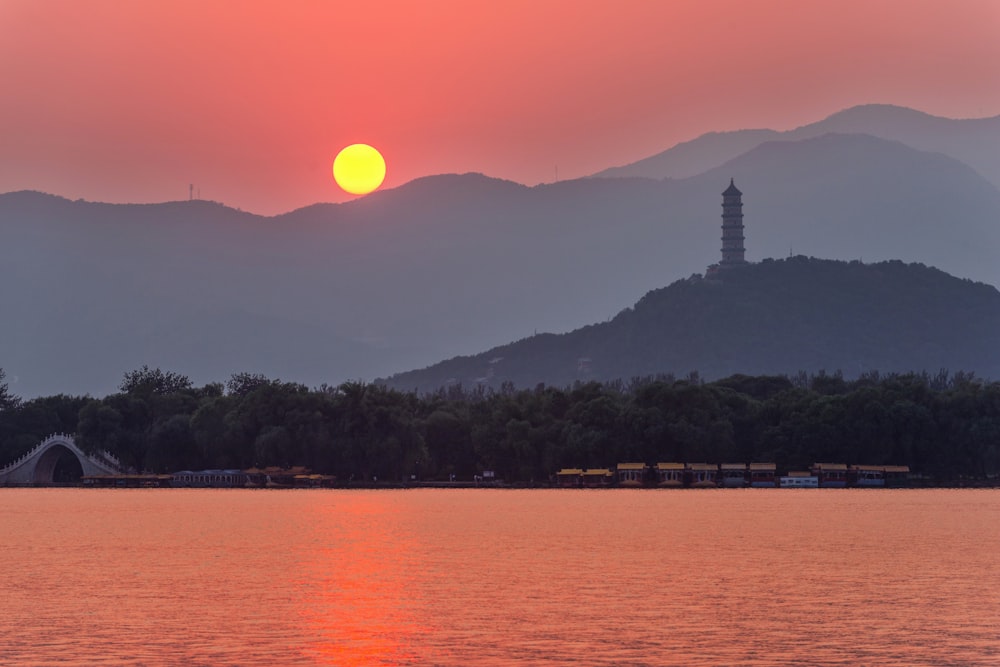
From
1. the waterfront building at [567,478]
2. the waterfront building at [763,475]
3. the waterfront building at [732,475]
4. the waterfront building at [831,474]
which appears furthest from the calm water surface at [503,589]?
the waterfront building at [763,475]

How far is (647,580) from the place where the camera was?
6150 centimetres

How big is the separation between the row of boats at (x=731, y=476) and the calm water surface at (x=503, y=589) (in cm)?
5521

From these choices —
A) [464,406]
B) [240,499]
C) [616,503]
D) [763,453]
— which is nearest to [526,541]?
[616,503]

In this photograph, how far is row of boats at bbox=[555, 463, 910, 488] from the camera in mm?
170750

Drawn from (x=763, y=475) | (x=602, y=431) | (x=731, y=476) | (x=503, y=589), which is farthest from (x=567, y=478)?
(x=503, y=589)

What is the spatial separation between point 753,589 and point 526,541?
2791 centimetres

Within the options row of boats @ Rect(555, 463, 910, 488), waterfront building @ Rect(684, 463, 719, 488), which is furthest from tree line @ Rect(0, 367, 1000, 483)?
row of boats @ Rect(555, 463, 910, 488)

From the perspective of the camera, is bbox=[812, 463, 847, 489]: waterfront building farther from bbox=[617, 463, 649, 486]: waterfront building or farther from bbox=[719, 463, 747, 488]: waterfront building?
bbox=[617, 463, 649, 486]: waterfront building

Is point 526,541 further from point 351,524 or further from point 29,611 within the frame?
point 29,611

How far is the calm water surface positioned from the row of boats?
55.2 metres

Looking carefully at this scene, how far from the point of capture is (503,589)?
58375 mm

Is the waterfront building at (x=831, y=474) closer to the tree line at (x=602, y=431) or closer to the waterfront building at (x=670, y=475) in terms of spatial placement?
the tree line at (x=602, y=431)

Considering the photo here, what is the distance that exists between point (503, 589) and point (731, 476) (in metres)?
124

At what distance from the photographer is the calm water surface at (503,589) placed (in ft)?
139
